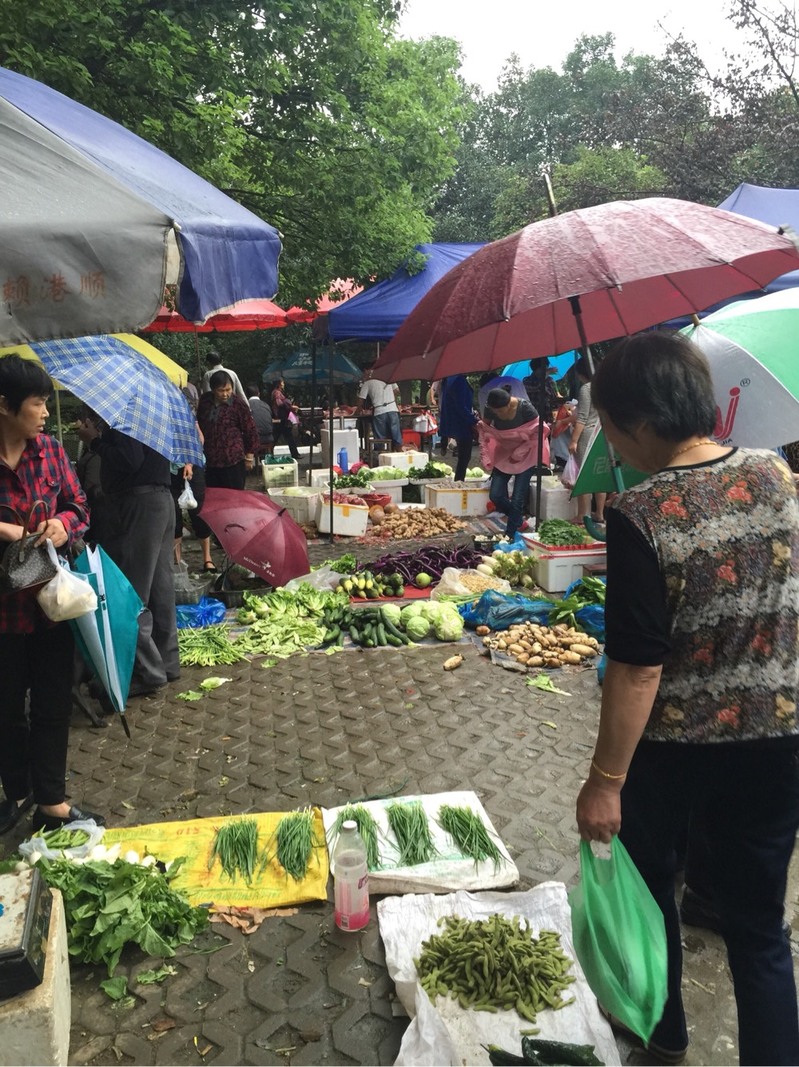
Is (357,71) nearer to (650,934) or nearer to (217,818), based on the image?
(217,818)

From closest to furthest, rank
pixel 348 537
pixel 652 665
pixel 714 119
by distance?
pixel 652 665
pixel 348 537
pixel 714 119

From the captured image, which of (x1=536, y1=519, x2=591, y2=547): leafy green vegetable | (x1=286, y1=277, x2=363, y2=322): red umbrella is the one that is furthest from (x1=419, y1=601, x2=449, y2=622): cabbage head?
(x1=286, y1=277, x2=363, y2=322): red umbrella

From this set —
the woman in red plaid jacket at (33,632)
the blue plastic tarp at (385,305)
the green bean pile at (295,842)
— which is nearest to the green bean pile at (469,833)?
the green bean pile at (295,842)

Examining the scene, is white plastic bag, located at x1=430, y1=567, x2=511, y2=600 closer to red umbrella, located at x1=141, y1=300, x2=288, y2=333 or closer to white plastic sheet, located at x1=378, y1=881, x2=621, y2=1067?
white plastic sheet, located at x1=378, y1=881, x2=621, y2=1067

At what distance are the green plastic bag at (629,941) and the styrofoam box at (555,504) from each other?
786 cm

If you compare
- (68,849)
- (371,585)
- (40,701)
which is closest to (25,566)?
(40,701)

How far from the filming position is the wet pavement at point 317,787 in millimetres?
2426

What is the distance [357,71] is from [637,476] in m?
8.01

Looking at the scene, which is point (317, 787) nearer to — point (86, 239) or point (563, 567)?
point (86, 239)

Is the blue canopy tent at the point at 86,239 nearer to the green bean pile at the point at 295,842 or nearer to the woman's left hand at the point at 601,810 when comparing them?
the woman's left hand at the point at 601,810

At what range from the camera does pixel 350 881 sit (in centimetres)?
277

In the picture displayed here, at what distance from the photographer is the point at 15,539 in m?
3.05

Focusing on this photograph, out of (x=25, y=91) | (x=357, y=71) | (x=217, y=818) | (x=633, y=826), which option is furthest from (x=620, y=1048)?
(x=357, y=71)

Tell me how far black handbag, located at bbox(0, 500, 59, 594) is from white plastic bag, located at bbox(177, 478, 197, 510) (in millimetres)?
3494
